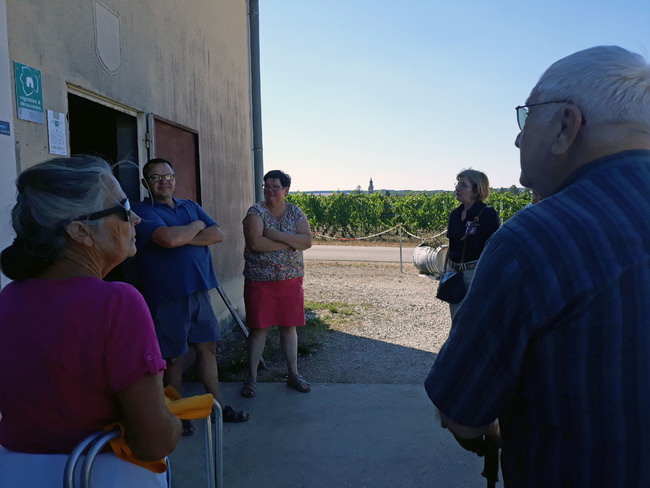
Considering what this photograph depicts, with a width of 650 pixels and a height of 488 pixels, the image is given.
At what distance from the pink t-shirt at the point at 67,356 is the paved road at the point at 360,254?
13.8 meters

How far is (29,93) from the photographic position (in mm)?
2926

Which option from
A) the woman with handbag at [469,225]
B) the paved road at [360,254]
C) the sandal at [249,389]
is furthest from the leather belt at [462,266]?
the paved road at [360,254]

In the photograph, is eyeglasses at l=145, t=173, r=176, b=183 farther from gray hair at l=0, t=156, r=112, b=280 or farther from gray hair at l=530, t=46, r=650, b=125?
gray hair at l=530, t=46, r=650, b=125

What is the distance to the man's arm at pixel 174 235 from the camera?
3451 mm

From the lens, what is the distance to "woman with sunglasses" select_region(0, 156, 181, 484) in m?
1.35

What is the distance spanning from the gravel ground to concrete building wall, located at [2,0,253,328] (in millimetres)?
1408

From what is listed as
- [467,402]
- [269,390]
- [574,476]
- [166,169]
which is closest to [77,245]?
[467,402]

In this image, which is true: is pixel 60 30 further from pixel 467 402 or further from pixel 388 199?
pixel 388 199

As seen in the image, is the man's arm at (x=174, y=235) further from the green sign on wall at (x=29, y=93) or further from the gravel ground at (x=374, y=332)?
the gravel ground at (x=374, y=332)

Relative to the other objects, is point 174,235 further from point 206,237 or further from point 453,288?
point 453,288

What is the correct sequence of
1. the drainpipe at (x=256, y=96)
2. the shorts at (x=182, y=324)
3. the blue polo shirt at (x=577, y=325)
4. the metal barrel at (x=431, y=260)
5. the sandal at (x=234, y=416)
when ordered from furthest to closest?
1. the metal barrel at (x=431, y=260)
2. the drainpipe at (x=256, y=96)
3. the sandal at (x=234, y=416)
4. the shorts at (x=182, y=324)
5. the blue polo shirt at (x=577, y=325)

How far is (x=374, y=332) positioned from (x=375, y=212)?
17313 millimetres

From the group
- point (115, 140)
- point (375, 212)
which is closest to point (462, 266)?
point (115, 140)

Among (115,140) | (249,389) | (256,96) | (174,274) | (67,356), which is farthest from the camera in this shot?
(256,96)
